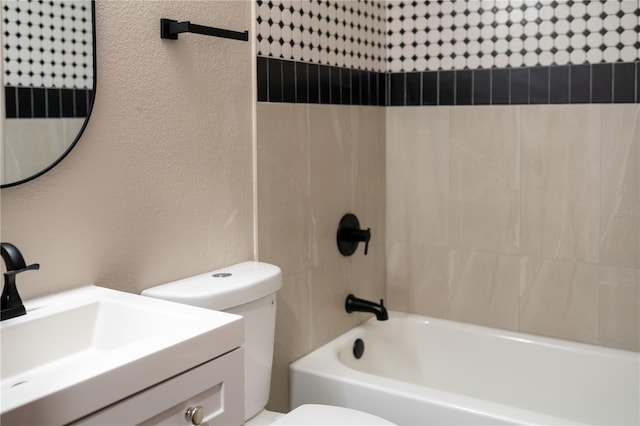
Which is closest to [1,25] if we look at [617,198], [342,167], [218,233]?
[218,233]

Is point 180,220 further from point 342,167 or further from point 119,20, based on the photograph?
point 342,167

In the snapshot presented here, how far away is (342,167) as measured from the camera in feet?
8.87

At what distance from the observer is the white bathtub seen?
2205 mm

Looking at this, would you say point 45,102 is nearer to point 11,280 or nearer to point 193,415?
point 11,280

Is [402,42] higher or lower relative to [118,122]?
higher

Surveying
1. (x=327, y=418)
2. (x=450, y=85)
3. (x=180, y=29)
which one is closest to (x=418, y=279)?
(x=450, y=85)

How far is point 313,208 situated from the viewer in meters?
2.54

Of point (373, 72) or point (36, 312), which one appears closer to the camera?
point (36, 312)

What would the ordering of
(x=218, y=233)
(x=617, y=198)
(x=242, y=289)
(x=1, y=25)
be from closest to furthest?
(x=1, y=25) < (x=242, y=289) < (x=218, y=233) < (x=617, y=198)

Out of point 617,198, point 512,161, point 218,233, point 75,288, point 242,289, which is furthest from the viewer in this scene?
point 512,161

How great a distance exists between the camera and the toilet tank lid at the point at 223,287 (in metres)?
1.80

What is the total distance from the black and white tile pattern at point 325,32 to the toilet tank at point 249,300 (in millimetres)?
750

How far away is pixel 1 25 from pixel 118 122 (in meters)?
0.37

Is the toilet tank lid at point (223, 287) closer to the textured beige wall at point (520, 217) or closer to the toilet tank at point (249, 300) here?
the toilet tank at point (249, 300)
